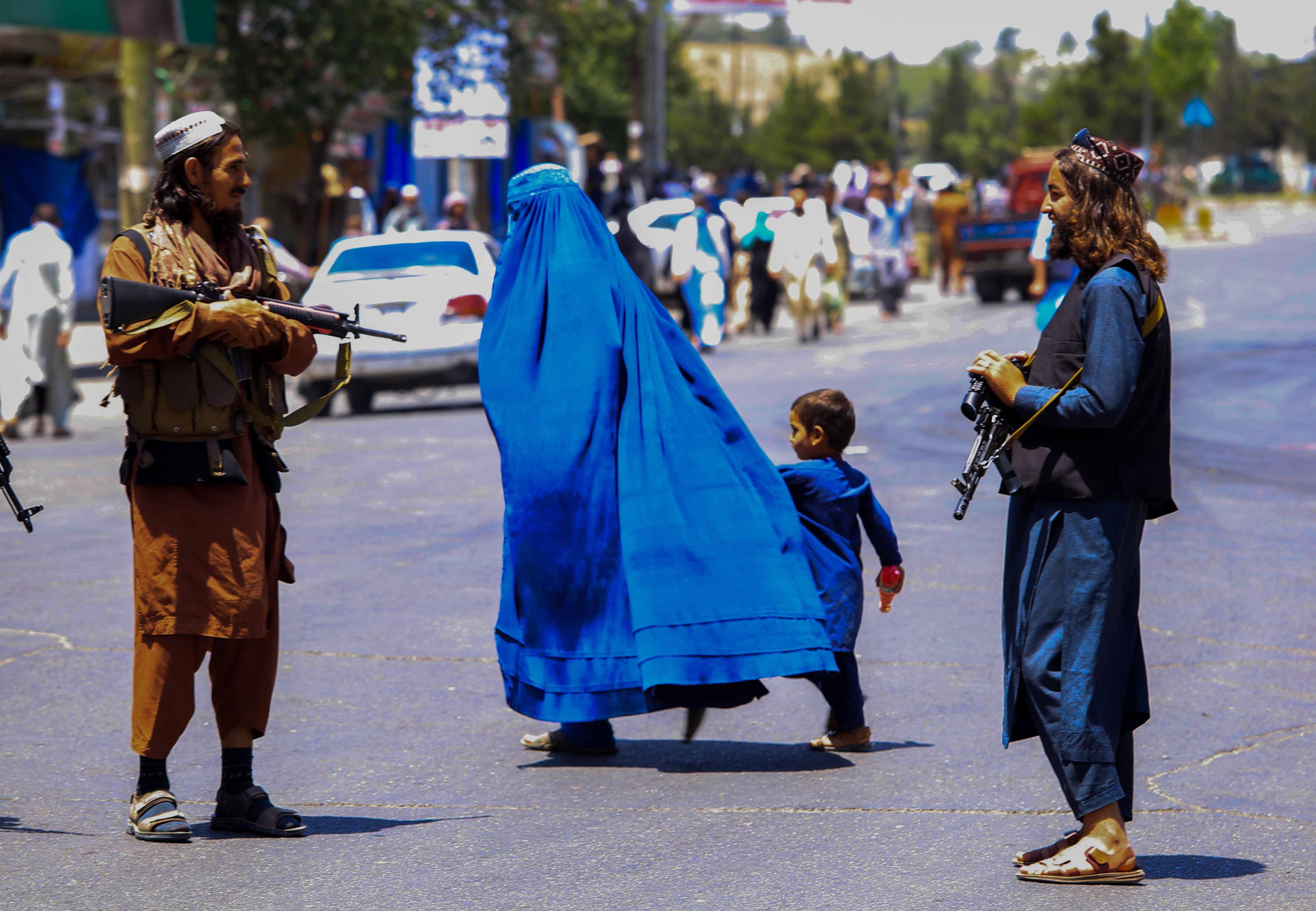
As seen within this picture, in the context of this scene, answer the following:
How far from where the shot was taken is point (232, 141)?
4.59 metres

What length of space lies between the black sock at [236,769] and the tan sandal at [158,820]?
5.7 inches

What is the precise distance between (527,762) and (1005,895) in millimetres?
1816

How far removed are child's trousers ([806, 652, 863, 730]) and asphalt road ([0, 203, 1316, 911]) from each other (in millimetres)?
130

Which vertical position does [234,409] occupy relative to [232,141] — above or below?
below

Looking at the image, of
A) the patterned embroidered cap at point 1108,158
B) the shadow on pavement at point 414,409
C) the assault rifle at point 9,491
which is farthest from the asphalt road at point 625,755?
the shadow on pavement at point 414,409

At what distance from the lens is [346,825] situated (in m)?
4.80

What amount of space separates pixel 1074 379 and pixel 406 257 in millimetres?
12775

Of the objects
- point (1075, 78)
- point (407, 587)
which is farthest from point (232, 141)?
point (1075, 78)

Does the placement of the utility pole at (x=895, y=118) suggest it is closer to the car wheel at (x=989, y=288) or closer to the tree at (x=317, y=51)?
the car wheel at (x=989, y=288)

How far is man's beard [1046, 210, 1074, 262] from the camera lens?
417 centimetres

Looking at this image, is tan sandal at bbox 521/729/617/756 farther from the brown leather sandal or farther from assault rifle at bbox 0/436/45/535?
assault rifle at bbox 0/436/45/535

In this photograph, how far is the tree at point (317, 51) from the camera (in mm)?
23922

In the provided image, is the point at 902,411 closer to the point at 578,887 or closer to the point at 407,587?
the point at 407,587

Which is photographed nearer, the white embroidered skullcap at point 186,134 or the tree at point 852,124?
the white embroidered skullcap at point 186,134
